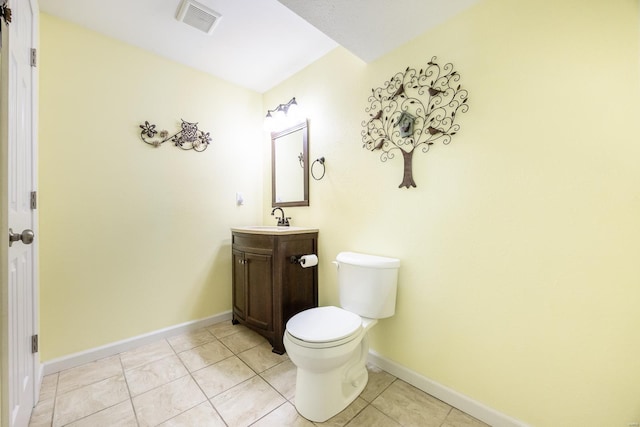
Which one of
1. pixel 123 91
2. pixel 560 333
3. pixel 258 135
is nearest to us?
pixel 560 333

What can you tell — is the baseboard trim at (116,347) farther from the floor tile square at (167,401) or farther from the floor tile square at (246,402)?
the floor tile square at (246,402)

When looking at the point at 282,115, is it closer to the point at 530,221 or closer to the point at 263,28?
the point at 263,28

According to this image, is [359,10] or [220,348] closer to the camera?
[359,10]

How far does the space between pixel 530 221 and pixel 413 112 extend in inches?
32.1

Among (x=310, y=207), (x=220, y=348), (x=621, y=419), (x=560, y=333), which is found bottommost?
(x=220, y=348)

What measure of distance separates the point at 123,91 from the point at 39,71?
409 millimetres

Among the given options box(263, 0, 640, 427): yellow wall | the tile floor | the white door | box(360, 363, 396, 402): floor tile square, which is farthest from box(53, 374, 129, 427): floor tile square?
box(263, 0, 640, 427): yellow wall

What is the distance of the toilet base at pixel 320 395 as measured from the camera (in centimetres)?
122

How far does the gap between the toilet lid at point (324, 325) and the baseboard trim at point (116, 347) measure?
4.09ft

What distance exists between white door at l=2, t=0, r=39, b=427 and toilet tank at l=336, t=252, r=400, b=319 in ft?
4.70

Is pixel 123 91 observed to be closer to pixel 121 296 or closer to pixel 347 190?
pixel 121 296

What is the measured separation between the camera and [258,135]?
8.44ft

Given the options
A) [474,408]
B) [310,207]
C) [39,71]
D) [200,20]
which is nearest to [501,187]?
[474,408]

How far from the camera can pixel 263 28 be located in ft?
5.61
